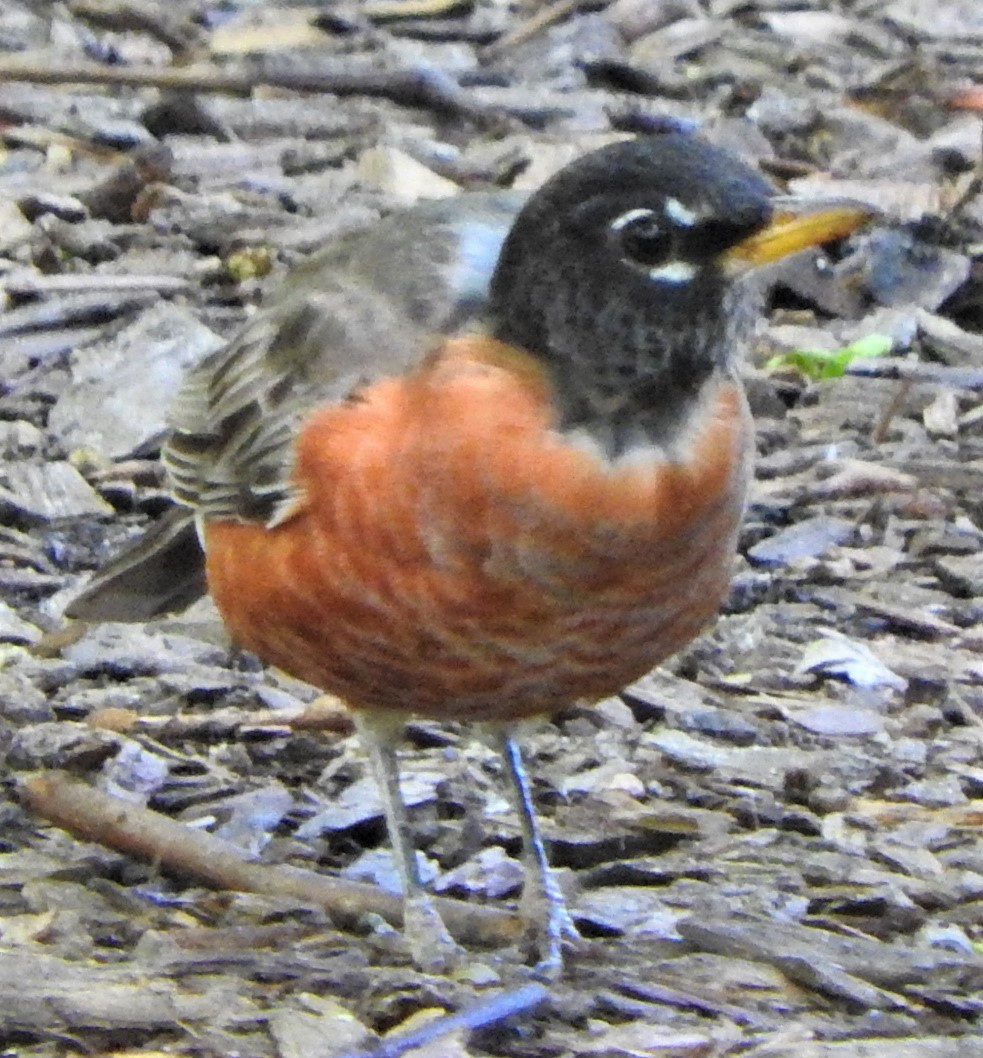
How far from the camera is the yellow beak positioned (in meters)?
3.65

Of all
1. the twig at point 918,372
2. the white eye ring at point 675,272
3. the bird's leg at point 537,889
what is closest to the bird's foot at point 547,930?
the bird's leg at point 537,889

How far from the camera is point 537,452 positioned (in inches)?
146

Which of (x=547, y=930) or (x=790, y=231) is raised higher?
(x=790, y=231)

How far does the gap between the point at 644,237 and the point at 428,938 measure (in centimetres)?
132

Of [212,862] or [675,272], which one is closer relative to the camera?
[675,272]

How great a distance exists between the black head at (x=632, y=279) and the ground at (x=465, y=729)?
39.0 inches

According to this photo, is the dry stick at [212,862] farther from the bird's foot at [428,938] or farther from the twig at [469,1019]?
the twig at [469,1019]

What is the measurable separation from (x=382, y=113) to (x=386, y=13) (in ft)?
3.27

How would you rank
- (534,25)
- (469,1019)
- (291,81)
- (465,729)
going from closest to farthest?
1. (469,1019)
2. (465,729)
3. (291,81)
4. (534,25)

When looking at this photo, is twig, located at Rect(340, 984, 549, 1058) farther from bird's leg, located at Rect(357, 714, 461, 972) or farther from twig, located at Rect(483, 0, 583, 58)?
twig, located at Rect(483, 0, 583, 58)

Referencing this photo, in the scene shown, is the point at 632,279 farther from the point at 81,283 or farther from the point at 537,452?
the point at 81,283

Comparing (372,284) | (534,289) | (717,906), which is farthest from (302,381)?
(717,906)

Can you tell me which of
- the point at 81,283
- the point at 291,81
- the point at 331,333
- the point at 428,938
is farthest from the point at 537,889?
the point at 291,81

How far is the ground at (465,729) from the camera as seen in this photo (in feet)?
11.9
